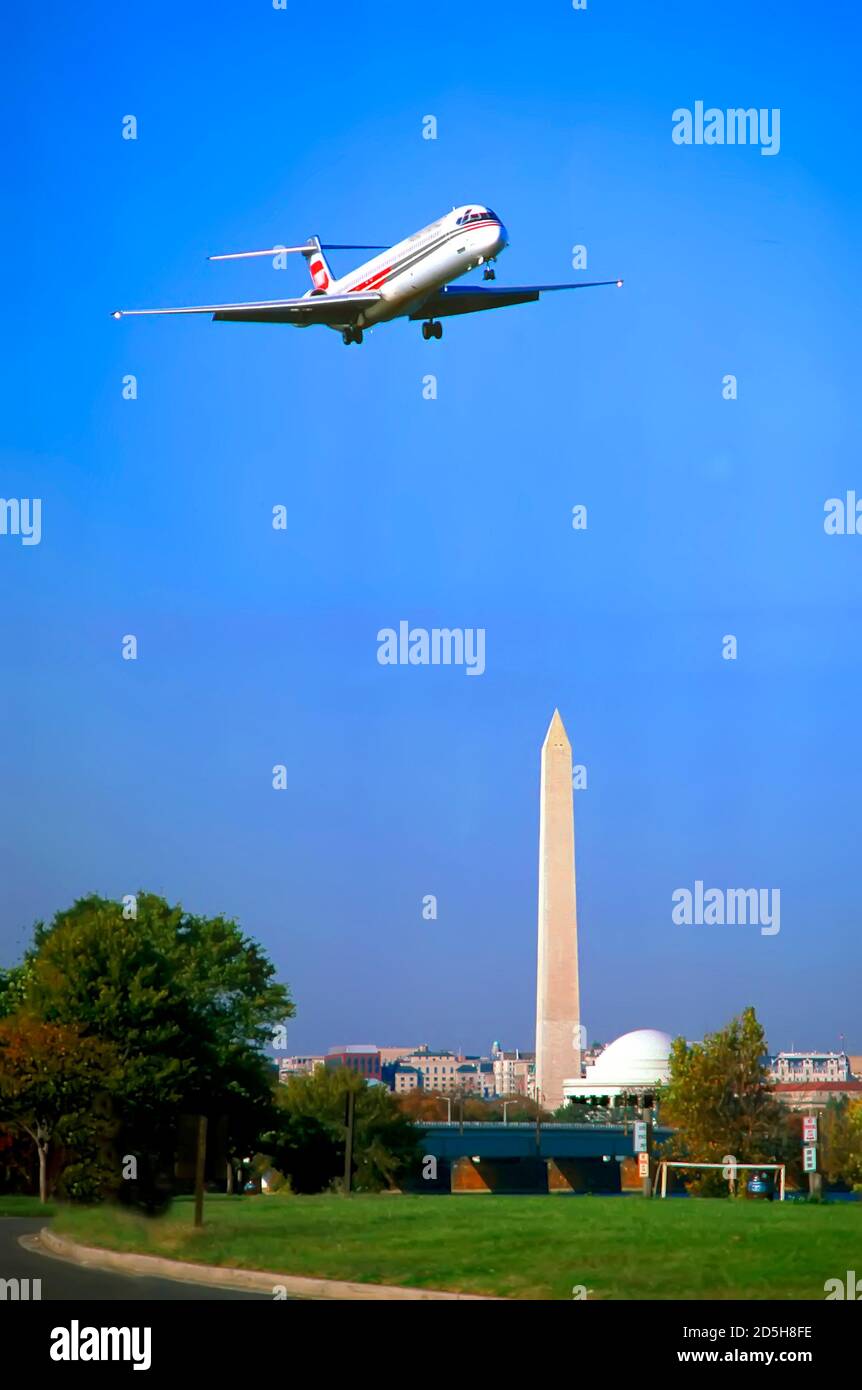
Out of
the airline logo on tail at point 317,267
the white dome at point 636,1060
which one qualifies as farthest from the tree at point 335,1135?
the white dome at point 636,1060

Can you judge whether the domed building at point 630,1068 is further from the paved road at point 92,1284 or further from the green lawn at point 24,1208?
the paved road at point 92,1284

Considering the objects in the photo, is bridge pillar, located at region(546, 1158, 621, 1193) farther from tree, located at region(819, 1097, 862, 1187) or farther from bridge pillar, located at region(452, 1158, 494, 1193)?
tree, located at region(819, 1097, 862, 1187)

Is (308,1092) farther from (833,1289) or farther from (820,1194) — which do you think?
(833,1289)

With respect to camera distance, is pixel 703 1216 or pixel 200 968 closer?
pixel 703 1216

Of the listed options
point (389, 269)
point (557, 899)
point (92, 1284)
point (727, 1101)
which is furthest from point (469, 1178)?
point (92, 1284)
